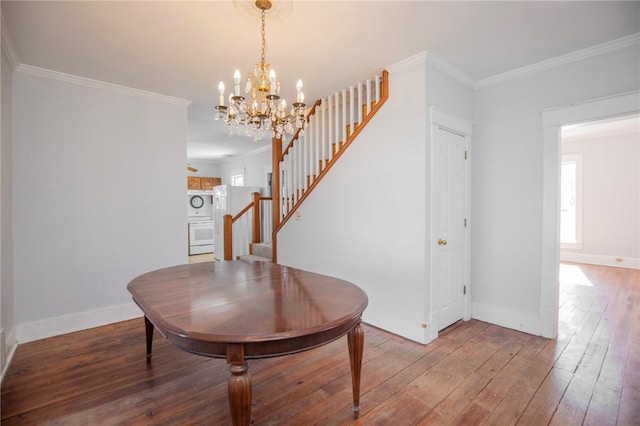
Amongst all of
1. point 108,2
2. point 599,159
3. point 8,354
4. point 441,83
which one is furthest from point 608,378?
point 599,159

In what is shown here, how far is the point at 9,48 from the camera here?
2377 mm

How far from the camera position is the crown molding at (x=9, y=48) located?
2163mm

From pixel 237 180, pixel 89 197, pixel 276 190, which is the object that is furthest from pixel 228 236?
pixel 237 180

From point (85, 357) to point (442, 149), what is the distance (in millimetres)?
3530

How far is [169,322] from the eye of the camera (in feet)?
4.20

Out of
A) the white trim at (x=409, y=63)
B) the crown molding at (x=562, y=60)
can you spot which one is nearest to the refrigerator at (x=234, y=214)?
the white trim at (x=409, y=63)

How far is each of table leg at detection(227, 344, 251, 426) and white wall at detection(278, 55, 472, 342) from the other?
189 centimetres

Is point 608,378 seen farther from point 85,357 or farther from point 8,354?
point 8,354

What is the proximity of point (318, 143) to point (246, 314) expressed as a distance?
2854 millimetres

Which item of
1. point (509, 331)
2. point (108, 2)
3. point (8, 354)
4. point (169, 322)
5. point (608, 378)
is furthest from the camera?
point (509, 331)

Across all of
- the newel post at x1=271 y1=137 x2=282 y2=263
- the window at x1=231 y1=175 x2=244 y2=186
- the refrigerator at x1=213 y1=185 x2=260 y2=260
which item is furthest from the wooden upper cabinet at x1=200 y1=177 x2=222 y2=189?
the newel post at x1=271 y1=137 x2=282 y2=263

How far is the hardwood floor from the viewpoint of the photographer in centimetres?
174

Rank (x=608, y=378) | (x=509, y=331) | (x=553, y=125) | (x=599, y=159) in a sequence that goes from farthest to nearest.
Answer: (x=599, y=159) < (x=509, y=331) < (x=553, y=125) < (x=608, y=378)

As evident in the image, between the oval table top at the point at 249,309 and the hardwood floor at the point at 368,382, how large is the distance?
0.71 meters
